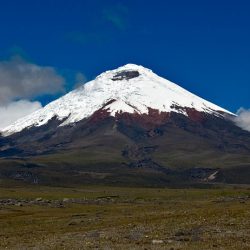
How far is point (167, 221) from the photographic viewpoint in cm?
6225

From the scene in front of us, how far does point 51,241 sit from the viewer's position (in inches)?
2019

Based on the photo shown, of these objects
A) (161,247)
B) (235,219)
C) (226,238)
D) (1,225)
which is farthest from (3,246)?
(1,225)

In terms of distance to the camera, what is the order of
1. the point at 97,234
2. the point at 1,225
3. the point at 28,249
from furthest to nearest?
the point at 1,225, the point at 97,234, the point at 28,249

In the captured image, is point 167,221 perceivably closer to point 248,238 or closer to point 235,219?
point 235,219

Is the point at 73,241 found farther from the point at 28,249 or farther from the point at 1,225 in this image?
the point at 1,225

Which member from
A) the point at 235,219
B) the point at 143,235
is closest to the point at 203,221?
the point at 235,219

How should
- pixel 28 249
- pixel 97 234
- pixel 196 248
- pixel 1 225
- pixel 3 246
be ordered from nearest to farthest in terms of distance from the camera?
pixel 196 248
pixel 28 249
pixel 3 246
pixel 97 234
pixel 1 225

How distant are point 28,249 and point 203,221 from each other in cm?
2009

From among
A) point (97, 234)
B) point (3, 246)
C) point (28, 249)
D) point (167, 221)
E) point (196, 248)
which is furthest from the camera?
point (167, 221)

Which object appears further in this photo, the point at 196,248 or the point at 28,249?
the point at 28,249

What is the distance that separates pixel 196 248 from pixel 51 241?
50.1 ft

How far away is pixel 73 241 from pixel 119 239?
416 cm

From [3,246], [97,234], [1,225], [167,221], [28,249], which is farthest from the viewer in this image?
[1,225]

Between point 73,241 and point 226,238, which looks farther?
point 73,241
